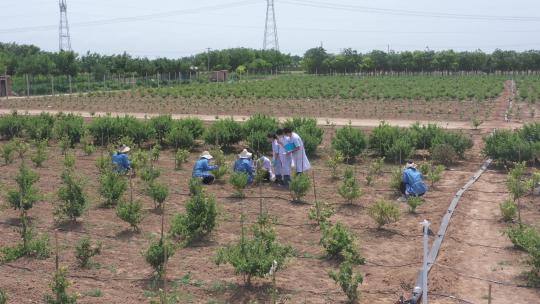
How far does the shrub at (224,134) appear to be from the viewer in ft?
51.2

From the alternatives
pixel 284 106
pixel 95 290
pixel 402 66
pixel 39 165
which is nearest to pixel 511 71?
pixel 402 66

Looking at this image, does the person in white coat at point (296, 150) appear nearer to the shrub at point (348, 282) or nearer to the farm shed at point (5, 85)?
the shrub at point (348, 282)

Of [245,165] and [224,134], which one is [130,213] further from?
[224,134]

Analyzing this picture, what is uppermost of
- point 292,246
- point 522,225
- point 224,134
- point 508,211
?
point 224,134

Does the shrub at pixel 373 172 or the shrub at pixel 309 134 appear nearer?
the shrub at pixel 373 172

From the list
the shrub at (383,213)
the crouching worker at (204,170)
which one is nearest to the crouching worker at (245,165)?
the crouching worker at (204,170)

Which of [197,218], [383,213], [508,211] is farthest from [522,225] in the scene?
[197,218]

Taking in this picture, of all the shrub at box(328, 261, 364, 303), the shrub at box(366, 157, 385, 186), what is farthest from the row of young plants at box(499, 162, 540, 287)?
the shrub at box(366, 157, 385, 186)

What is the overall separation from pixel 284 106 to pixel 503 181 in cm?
1723

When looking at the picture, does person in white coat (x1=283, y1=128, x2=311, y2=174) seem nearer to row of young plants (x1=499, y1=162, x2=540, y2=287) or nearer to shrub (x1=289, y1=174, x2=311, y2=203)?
shrub (x1=289, y1=174, x2=311, y2=203)

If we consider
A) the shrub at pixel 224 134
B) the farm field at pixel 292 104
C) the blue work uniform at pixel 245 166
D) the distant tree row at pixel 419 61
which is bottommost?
the blue work uniform at pixel 245 166

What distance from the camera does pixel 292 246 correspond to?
7785 millimetres

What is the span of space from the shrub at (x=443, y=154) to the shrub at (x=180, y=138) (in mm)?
6263

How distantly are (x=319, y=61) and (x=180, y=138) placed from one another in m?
70.9
